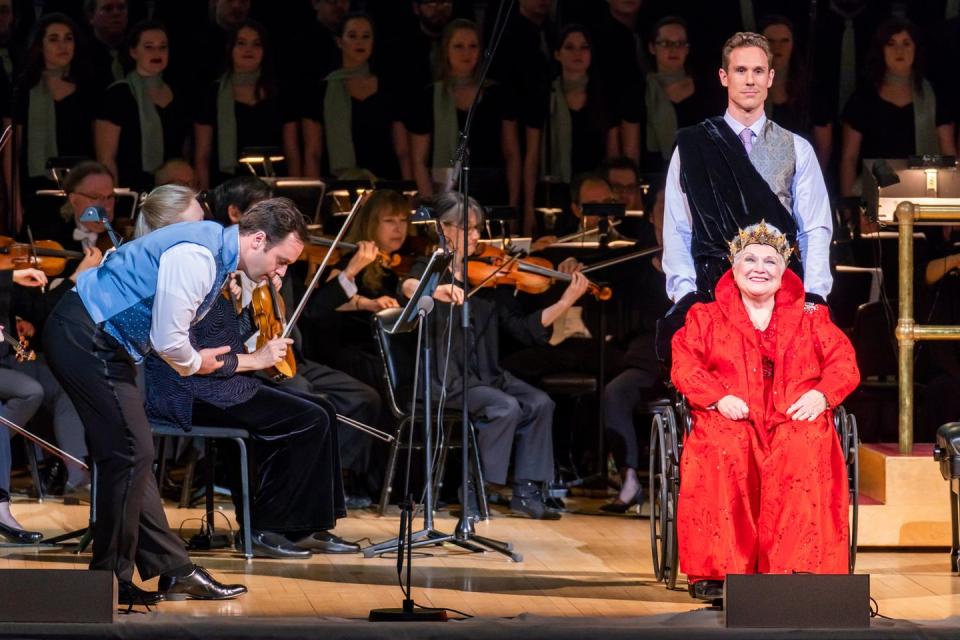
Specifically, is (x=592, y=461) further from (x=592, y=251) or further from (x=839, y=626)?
(x=839, y=626)

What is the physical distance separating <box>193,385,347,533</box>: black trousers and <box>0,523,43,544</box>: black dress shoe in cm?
64

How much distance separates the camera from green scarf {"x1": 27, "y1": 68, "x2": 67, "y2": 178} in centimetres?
696

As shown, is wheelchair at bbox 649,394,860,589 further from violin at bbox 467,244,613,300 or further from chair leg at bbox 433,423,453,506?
violin at bbox 467,244,613,300

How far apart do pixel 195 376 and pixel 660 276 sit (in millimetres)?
2062

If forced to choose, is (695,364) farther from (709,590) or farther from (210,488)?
(210,488)

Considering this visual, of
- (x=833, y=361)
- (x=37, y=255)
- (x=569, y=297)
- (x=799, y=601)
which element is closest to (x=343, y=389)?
(x=569, y=297)

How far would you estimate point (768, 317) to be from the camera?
4121mm

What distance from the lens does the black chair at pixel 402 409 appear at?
5.59 meters

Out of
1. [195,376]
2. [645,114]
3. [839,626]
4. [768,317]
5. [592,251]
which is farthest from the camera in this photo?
[645,114]

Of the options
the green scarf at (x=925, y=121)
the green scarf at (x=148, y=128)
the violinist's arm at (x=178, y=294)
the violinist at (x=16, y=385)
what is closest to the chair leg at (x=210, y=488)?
the violinist at (x=16, y=385)

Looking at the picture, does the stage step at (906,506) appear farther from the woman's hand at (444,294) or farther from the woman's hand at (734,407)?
the woman's hand at (444,294)

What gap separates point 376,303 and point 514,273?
0.53 m

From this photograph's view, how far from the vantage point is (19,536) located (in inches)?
197

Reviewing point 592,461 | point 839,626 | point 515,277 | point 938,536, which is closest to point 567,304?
point 515,277
